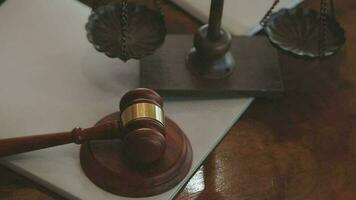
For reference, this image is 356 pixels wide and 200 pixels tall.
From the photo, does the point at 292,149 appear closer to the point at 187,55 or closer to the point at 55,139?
the point at 187,55

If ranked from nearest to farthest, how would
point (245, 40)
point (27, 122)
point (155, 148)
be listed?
point (155, 148) → point (27, 122) → point (245, 40)

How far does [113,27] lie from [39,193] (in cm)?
27

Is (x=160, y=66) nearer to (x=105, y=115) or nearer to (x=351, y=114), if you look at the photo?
(x=105, y=115)

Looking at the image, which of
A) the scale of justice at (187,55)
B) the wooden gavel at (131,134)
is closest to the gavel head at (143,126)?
the wooden gavel at (131,134)

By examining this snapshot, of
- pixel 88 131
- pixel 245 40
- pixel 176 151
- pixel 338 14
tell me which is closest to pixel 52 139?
pixel 88 131

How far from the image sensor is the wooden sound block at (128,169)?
720 millimetres

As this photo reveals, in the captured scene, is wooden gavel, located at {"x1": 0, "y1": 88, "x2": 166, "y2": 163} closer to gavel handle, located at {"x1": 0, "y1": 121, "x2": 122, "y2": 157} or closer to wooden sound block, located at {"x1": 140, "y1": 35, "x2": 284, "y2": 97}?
gavel handle, located at {"x1": 0, "y1": 121, "x2": 122, "y2": 157}

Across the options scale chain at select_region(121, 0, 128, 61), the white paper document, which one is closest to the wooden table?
the white paper document

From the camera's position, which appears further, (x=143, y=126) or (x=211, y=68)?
(x=211, y=68)

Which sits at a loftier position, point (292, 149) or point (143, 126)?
point (143, 126)

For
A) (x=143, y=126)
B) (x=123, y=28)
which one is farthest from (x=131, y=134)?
(x=123, y=28)

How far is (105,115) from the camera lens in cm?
81

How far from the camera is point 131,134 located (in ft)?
2.21

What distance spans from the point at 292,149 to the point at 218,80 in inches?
6.2
